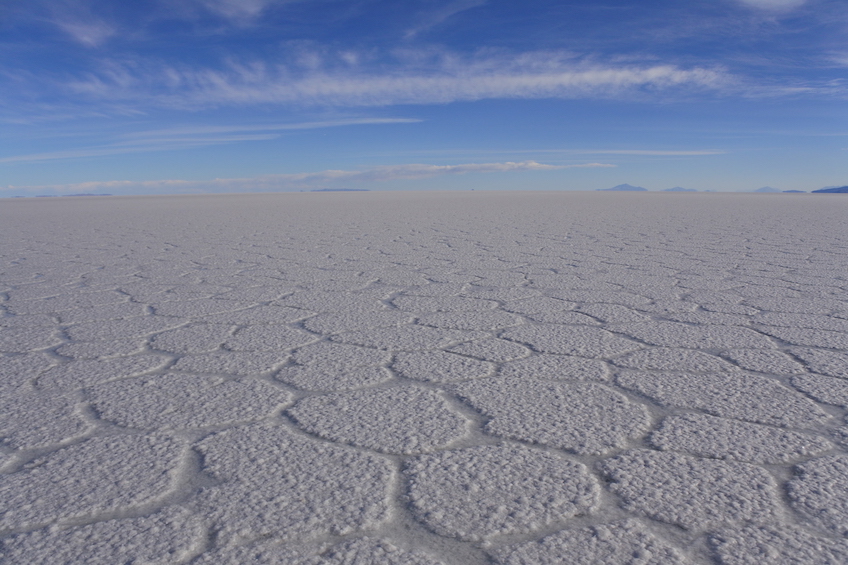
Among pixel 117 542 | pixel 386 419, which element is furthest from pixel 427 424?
pixel 117 542

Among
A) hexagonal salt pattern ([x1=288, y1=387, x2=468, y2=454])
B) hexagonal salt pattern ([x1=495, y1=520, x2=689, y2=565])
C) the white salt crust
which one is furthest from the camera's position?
hexagonal salt pattern ([x1=288, y1=387, x2=468, y2=454])

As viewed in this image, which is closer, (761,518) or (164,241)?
(761,518)

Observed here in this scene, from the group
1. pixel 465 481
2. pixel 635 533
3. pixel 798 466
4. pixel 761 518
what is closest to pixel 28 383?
pixel 465 481

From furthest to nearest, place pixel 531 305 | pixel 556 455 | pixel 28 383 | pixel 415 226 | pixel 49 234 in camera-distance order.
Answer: pixel 415 226 < pixel 49 234 < pixel 531 305 < pixel 28 383 < pixel 556 455

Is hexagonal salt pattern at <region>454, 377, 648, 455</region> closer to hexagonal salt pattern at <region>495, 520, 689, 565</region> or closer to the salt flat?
the salt flat

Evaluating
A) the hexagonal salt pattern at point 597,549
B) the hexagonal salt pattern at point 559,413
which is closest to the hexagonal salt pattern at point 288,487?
the hexagonal salt pattern at point 597,549

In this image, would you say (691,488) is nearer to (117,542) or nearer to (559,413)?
(559,413)

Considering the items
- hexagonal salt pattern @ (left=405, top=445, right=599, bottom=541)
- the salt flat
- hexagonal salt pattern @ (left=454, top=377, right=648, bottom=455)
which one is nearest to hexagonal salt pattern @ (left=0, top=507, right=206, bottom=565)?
the salt flat

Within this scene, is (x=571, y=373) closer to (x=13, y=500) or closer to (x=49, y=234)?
(x=13, y=500)
